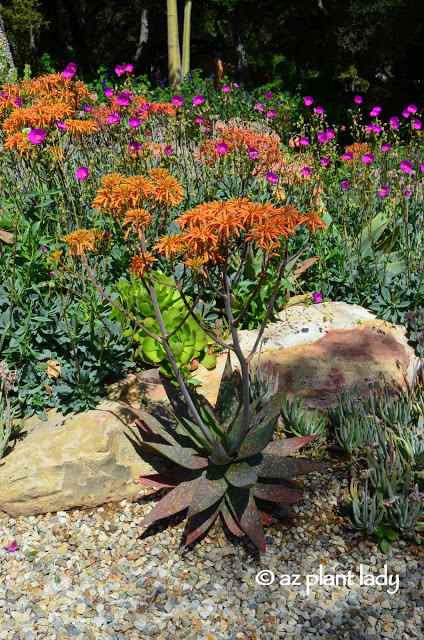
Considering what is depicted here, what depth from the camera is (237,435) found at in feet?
8.38

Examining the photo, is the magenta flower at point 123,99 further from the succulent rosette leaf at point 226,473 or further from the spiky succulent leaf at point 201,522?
the spiky succulent leaf at point 201,522

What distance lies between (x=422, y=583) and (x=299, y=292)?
2.39 meters

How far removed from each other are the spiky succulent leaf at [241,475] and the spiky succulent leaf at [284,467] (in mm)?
56

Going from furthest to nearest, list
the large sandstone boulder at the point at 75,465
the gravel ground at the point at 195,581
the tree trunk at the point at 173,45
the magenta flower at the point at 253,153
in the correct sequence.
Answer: the tree trunk at the point at 173,45 → the magenta flower at the point at 253,153 → the large sandstone boulder at the point at 75,465 → the gravel ground at the point at 195,581

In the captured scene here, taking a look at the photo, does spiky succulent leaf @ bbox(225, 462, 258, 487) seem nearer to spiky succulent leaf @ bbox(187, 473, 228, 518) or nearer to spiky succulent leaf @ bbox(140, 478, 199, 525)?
spiky succulent leaf @ bbox(187, 473, 228, 518)

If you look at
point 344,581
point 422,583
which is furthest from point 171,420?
point 422,583

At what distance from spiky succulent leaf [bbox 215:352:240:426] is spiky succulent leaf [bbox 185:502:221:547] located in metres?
0.45

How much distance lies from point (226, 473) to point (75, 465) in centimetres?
82

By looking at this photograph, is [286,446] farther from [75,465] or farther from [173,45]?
[173,45]

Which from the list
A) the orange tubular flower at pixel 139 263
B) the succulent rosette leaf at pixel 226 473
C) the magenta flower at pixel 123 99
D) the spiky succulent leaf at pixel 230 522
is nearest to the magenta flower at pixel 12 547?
the succulent rosette leaf at pixel 226 473

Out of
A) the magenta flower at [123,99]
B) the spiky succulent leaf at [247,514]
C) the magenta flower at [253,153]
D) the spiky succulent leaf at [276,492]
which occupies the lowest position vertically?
the spiky succulent leaf at [247,514]

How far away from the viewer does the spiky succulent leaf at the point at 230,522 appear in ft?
8.07

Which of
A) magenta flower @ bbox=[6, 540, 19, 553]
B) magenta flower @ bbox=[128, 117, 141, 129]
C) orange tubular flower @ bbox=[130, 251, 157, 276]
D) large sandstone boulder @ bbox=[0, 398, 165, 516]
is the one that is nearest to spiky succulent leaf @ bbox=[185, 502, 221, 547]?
large sandstone boulder @ bbox=[0, 398, 165, 516]

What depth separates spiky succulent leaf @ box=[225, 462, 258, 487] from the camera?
233cm
